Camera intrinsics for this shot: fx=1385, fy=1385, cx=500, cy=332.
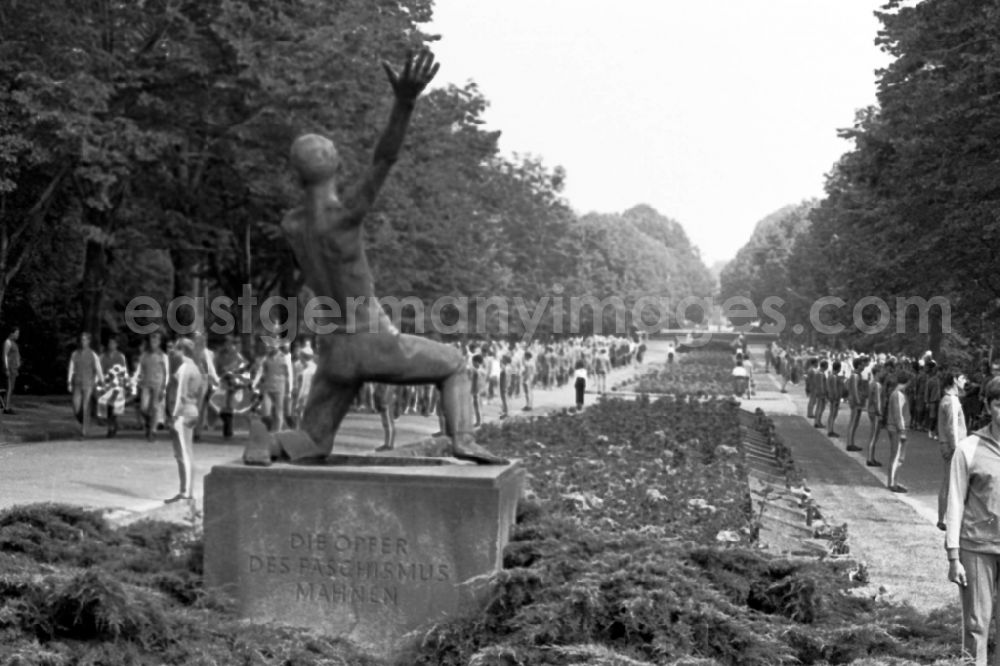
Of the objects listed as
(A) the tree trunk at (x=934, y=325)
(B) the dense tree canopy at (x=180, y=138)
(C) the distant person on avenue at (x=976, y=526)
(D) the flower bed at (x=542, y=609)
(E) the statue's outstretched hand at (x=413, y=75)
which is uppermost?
(B) the dense tree canopy at (x=180, y=138)

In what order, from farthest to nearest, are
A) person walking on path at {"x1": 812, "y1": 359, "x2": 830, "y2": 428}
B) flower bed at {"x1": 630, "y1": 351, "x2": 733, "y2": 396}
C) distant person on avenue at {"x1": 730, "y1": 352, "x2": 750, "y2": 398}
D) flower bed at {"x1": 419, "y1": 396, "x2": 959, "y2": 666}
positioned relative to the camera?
distant person on avenue at {"x1": 730, "y1": 352, "x2": 750, "y2": 398}, flower bed at {"x1": 630, "y1": 351, "x2": 733, "y2": 396}, person walking on path at {"x1": 812, "y1": 359, "x2": 830, "y2": 428}, flower bed at {"x1": 419, "y1": 396, "x2": 959, "y2": 666}

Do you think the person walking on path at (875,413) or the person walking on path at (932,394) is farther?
the person walking on path at (932,394)

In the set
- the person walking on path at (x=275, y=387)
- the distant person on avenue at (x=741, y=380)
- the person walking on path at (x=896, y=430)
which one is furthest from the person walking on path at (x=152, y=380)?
the distant person on avenue at (x=741, y=380)

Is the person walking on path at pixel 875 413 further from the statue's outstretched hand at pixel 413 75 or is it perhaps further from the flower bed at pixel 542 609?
the statue's outstretched hand at pixel 413 75

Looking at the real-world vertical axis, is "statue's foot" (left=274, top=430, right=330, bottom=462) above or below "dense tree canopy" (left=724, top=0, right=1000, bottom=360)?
below

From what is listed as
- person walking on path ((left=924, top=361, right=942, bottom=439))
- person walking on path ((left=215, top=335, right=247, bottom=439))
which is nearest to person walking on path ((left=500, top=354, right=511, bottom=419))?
person walking on path ((left=215, top=335, right=247, bottom=439))

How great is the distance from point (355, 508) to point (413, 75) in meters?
2.73

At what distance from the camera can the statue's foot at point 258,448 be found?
9.12 metres

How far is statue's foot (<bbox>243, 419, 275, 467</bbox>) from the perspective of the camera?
9117 mm

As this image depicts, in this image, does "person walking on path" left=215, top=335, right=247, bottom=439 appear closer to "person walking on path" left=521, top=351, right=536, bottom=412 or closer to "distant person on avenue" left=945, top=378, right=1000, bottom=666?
"person walking on path" left=521, top=351, right=536, bottom=412

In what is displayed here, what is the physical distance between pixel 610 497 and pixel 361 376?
4.48 metres

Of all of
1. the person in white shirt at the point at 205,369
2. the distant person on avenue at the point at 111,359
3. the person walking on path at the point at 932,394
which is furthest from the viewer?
the person walking on path at the point at 932,394

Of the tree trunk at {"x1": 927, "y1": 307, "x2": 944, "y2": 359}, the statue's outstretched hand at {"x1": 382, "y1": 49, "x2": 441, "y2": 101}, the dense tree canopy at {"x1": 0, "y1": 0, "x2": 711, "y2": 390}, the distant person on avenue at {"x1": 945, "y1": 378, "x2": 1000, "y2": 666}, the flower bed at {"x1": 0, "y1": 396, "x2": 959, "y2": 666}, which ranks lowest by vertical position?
the flower bed at {"x1": 0, "y1": 396, "x2": 959, "y2": 666}

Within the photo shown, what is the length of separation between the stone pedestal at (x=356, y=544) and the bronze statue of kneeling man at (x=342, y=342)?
43cm
